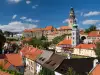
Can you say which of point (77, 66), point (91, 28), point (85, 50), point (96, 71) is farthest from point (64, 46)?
point (96, 71)

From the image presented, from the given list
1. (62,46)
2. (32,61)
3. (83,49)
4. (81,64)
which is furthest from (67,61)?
(62,46)

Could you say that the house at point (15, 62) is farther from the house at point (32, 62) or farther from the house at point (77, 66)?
the house at point (77, 66)

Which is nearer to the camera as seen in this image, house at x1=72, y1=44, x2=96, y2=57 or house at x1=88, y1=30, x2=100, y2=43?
house at x1=72, y1=44, x2=96, y2=57

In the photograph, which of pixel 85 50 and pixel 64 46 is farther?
pixel 64 46

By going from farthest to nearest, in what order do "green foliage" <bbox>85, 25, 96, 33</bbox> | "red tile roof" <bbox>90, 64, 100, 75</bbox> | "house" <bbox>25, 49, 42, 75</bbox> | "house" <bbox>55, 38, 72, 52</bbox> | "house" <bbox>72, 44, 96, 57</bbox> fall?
"green foliage" <bbox>85, 25, 96, 33</bbox> → "house" <bbox>55, 38, 72, 52</bbox> → "house" <bbox>72, 44, 96, 57</bbox> → "house" <bbox>25, 49, 42, 75</bbox> → "red tile roof" <bbox>90, 64, 100, 75</bbox>

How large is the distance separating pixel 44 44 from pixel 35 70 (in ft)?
191

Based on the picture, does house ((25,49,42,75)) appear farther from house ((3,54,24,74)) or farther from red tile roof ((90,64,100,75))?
red tile roof ((90,64,100,75))

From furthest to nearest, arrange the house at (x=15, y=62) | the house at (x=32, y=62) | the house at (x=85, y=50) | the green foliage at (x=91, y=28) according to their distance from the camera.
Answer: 1. the green foliage at (x=91, y=28)
2. the house at (x=85, y=50)
3. the house at (x=32, y=62)
4. the house at (x=15, y=62)

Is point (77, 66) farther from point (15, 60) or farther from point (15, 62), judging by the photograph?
point (15, 60)

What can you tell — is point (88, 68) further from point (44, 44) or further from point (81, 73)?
point (44, 44)

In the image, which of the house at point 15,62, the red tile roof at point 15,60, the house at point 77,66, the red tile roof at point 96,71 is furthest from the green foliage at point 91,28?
the red tile roof at point 96,71

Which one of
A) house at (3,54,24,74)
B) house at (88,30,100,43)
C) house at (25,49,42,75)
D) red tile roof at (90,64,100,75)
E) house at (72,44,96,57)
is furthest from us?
house at (88,30,100,43)

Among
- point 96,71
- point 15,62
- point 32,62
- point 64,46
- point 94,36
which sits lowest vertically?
point 32,62

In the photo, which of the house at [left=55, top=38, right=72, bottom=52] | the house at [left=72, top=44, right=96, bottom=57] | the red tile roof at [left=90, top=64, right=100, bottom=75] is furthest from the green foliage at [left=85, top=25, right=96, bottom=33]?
the red tile roof at [left=90, top=64, right=100, bottom=75]
